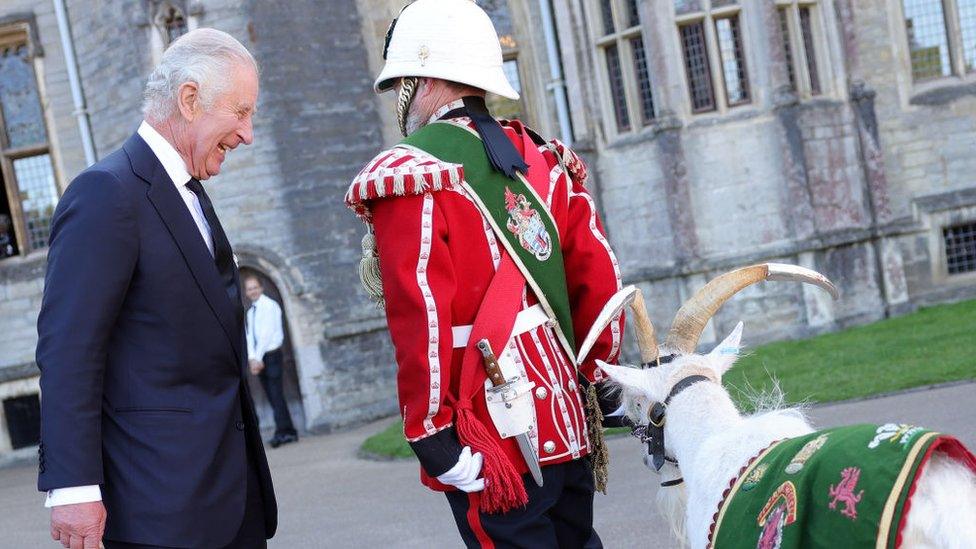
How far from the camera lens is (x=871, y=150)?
42.3 ft

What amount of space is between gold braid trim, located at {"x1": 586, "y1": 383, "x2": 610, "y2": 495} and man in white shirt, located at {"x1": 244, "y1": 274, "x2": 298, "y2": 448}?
9.04 meters

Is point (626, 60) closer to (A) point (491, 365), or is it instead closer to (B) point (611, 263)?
(B) point (611, 263)

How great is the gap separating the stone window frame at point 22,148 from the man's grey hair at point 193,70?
1308 cm

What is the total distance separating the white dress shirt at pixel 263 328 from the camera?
39.7ft

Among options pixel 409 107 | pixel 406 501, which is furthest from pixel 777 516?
pixel 406 501

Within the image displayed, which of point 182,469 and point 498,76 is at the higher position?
point 498,76

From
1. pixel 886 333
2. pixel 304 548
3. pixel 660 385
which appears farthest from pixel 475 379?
pixel 886 333

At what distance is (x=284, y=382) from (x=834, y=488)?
11.6 metres

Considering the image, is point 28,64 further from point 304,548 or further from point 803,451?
point 803,451

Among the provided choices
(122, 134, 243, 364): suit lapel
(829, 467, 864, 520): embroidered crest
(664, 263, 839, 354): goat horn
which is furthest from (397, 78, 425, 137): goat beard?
(829, 467, 864, 520): embroidered crest

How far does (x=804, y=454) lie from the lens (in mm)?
2699

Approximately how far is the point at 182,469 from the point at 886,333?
→ 9693 mm

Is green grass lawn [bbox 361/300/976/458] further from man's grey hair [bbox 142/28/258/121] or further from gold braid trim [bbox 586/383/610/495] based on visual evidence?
man's grey hair [bbox 142/28/258/121]

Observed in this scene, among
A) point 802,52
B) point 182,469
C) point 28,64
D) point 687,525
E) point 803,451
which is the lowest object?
point 687,525
